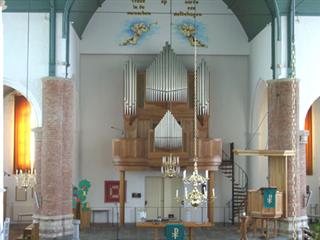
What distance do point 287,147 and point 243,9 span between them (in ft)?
25.0

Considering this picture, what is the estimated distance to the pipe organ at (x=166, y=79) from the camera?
1162 inches

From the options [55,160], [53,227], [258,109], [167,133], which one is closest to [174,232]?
[53,227]

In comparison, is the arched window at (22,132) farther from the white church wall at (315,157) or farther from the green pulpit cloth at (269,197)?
the white church wall at (315,157)

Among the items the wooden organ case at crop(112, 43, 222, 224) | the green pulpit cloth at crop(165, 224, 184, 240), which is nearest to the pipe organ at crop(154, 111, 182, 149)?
the wooden organ case at crop(112, 43, 222, 224)

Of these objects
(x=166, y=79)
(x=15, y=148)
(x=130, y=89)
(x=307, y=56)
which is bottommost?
(x=15, y=148)

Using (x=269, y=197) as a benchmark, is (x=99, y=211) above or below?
below

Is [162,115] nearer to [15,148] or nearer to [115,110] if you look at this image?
[115,110]

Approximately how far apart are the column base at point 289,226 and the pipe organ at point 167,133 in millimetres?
5847

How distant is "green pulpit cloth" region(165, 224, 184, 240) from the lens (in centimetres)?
2183

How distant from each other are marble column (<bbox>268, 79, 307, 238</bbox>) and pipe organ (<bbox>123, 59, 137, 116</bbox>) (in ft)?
22.5

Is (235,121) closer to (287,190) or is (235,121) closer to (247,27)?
(247,27)

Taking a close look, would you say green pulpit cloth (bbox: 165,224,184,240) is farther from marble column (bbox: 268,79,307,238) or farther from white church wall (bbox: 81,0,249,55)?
white church wall (bbox: 81,0,249,55)

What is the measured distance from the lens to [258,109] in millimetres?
30141

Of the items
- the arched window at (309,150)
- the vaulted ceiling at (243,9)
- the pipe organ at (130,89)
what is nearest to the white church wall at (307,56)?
the vaulted ceiling at (243,9)
